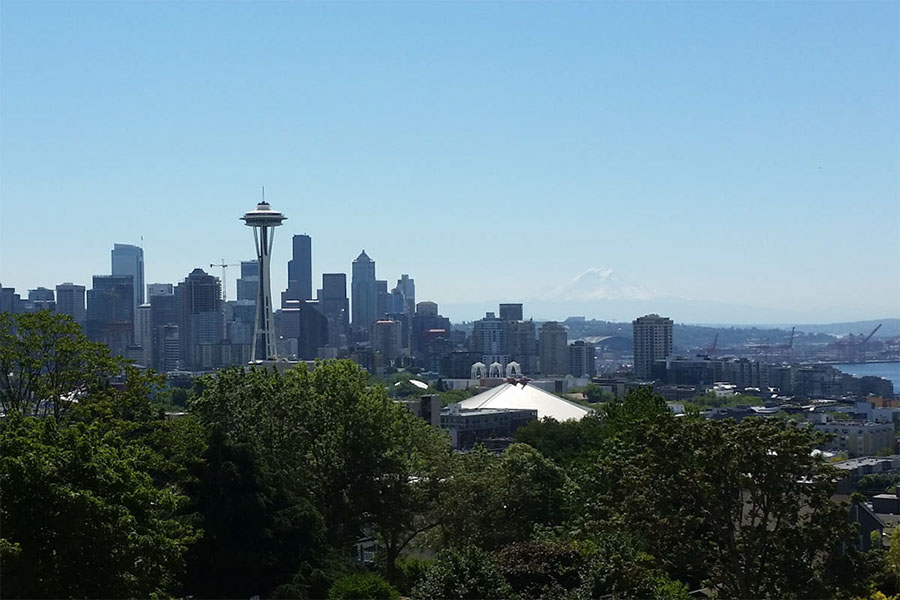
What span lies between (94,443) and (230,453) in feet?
17.4

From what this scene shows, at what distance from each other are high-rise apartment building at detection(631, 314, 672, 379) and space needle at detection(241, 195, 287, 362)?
67587 millimetres

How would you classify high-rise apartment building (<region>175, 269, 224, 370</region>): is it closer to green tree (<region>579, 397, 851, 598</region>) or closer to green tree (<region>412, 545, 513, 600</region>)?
green tree (<region>579, 397, 851, 598</region>)

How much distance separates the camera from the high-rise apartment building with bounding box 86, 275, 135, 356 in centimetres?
17556

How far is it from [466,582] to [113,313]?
600ft

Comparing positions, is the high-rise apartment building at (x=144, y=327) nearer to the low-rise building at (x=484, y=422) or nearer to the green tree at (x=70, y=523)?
the low-rise building at (x=484, y=422)

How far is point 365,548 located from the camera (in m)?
27.0

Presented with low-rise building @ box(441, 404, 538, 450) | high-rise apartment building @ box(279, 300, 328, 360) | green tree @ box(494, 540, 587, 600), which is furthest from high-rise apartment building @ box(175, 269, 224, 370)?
green tree @ box(494, 540, 587, 600)

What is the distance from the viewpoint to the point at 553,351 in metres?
177

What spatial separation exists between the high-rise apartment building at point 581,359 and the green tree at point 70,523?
6317 inches

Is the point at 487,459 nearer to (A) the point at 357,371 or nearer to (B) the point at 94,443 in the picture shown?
(A) the point at 357,371

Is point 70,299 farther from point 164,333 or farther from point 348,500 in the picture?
point 348,500

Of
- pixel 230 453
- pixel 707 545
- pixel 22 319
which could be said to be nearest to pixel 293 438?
pixel 230 453

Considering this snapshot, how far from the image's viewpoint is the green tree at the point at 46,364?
16.5m

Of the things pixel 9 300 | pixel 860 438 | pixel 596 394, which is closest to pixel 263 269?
pixel 596 394
